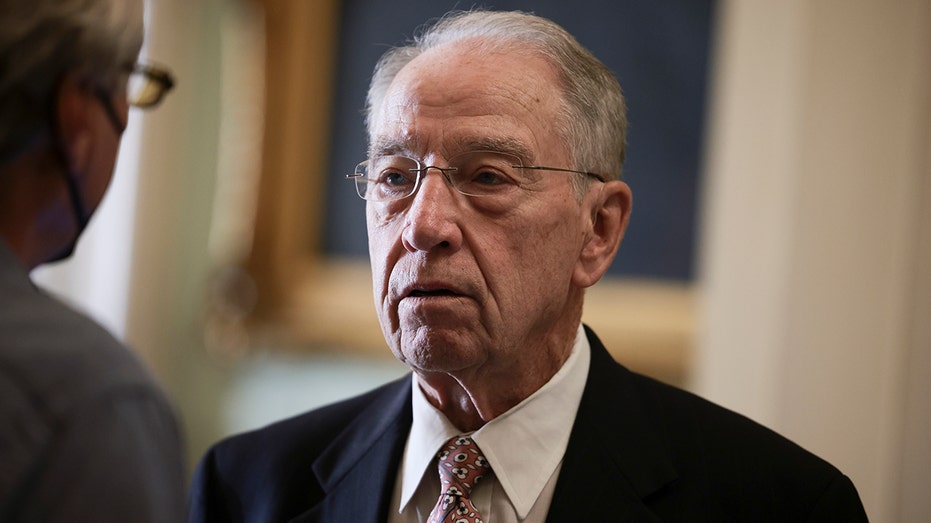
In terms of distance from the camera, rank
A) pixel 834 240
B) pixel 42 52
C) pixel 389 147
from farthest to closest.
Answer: pixel 834 240, pixel 389 147, pixel 42 52

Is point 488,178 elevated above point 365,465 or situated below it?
above

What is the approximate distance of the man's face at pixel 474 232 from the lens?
5.01 ft

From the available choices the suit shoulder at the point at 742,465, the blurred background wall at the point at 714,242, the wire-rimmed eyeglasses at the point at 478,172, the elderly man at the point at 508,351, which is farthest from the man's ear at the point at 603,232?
the blurred background wall at the point at 714,242

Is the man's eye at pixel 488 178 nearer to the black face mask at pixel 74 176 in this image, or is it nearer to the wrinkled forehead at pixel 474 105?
the wrinkled forehead at pixel 474 105

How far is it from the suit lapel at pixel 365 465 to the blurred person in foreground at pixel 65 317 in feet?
2.09

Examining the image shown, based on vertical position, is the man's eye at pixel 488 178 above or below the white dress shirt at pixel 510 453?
above

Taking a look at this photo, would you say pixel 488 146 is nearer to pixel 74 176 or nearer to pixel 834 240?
pixel 74 176

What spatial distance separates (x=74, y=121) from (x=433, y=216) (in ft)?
2.16

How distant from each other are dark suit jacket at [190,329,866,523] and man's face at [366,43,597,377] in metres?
0.18

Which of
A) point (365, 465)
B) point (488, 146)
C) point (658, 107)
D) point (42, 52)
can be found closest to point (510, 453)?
point (365, 465)

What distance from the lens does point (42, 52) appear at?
37.5 inches

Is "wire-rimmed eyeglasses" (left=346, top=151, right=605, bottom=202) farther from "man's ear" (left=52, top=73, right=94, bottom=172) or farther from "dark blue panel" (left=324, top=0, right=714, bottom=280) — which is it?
"dark blue panel" (left=324, top=0, right=714, bottom=280)

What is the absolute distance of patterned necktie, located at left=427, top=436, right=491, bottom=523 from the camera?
4.88 feet

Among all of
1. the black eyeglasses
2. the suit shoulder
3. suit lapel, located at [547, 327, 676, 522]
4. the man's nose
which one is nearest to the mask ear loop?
the black eyeglasses
